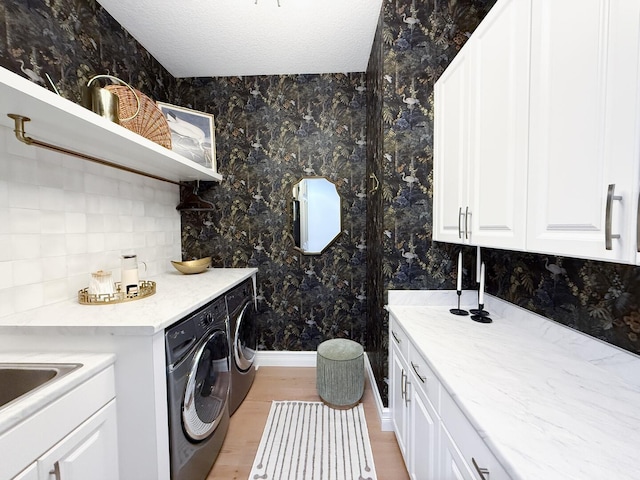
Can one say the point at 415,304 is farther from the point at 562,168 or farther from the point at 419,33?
the point at 419,33

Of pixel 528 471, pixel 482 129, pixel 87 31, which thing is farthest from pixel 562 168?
pixel 87 31

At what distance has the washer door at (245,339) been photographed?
1.96 metres

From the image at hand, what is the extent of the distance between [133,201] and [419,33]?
7.49 feet

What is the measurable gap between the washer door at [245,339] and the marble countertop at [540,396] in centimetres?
127

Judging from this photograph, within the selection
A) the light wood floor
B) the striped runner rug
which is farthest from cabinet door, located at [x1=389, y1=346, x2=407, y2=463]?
the striped runner rug

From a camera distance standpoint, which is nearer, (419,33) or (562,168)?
(562,168)

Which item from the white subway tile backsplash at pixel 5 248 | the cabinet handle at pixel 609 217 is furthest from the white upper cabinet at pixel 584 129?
the white subway tile backsplash at pixel 5 248

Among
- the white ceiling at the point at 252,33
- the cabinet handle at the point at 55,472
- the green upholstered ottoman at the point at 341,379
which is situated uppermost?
the white ceiling at the point at 252,33

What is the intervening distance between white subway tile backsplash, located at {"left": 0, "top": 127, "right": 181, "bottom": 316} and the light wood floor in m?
1.31

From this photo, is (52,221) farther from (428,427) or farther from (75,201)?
(428,427)

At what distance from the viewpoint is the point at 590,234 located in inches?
27.5

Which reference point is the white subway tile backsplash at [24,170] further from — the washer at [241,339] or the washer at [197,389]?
the washer at [241,339]

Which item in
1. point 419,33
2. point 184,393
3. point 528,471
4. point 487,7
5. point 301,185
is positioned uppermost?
point 487,7

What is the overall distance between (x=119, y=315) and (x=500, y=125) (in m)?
1.78
